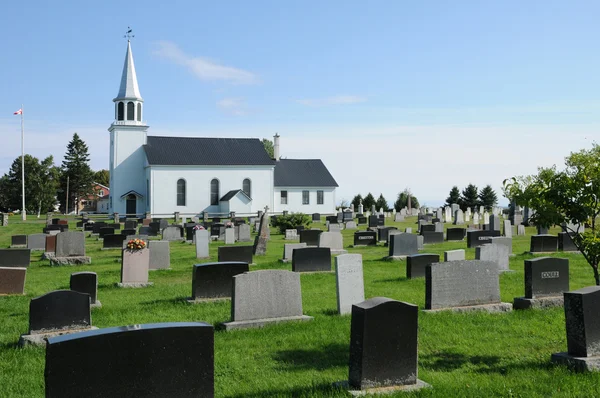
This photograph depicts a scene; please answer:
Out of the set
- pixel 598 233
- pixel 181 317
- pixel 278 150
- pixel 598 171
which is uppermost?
pixel 278 150

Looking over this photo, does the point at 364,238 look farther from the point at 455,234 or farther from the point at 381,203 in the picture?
the point at 381,203

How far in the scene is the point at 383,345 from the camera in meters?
7.16

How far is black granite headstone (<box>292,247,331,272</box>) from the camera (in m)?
17.5

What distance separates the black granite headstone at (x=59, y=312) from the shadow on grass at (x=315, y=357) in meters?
3.34

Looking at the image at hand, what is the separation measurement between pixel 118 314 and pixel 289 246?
9.33m

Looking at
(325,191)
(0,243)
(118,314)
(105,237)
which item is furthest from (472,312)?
(325,191)

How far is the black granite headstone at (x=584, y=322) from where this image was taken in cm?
778

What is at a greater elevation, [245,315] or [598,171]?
[598,171]

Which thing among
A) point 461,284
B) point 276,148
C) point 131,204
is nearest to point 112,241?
point 461,284

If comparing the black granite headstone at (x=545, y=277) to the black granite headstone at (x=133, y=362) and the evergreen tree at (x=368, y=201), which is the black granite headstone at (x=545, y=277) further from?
the evergreen tree at (x=368, y=201)

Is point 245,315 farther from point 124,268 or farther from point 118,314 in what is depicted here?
point 124,268

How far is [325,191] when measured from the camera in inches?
2709

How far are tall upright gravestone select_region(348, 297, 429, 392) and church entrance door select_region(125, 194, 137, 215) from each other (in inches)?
2255

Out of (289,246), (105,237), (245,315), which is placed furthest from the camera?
(105,237)
